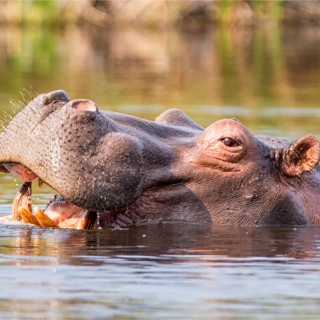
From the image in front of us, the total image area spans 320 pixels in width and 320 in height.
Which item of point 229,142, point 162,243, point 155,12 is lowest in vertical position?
point 162,243

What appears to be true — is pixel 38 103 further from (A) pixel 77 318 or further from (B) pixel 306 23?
(B) pixel 306 23

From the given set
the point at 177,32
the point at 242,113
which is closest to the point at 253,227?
the point at 242,113

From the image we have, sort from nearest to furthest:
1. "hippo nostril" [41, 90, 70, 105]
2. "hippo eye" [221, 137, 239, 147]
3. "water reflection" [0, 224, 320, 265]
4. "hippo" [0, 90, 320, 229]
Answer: "water reflection" [0, 224, 320, 265], "hippo" [0, 90, 320, 229], "hippo nostril" [41, 90, 70, 105], "hippo eye" [221, 137, 239, 147]

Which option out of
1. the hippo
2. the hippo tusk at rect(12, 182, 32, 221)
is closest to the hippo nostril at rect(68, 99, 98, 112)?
the hippo

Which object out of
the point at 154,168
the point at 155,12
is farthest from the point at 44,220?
the point at 155,12

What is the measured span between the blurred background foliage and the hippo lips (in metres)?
6.64

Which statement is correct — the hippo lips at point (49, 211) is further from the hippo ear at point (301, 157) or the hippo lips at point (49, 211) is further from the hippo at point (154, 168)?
the hippo ear at point (301, 157)

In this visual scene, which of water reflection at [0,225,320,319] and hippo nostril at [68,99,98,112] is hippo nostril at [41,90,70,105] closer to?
hippo nostril at [68,99,98,112]

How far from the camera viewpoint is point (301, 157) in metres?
8.20

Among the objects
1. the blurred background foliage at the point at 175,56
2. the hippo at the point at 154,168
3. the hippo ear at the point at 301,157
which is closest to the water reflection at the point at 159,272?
the hippo at the point at 154,168

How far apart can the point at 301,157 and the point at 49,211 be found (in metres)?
1.92

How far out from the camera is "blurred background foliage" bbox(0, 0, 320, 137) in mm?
17844

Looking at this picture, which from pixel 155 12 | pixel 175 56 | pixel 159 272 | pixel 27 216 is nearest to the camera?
pixel 159 272

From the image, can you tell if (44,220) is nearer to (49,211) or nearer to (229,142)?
(49,211)
